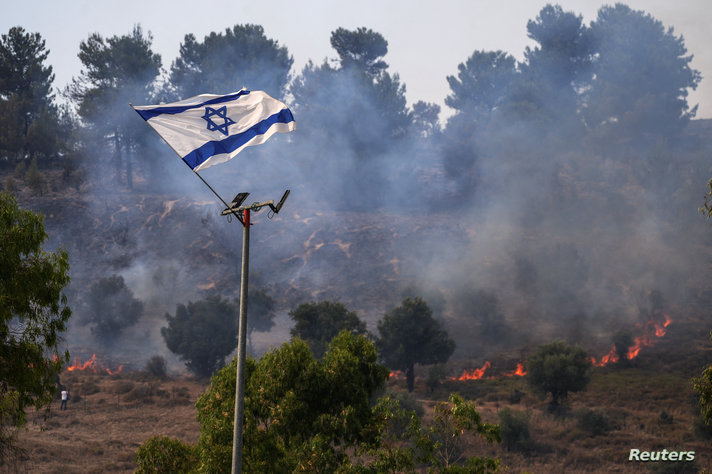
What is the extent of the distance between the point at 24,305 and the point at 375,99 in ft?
293

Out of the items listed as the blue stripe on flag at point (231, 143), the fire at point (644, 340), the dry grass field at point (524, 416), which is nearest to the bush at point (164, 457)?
the blue stripe on flag at point (231, 143)

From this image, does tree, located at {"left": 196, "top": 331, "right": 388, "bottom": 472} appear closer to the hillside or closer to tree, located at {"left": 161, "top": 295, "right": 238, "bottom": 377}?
the hillside

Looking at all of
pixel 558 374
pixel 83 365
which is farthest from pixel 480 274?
pixel 83 365

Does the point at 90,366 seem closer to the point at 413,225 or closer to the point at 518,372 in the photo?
the point at 518,372

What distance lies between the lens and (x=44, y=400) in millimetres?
14008

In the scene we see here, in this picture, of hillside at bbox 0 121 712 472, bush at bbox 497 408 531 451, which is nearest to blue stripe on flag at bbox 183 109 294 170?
hillside at bbox 0 121 712 472

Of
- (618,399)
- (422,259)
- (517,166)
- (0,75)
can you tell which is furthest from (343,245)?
(0,75)

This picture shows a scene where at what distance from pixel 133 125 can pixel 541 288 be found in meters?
60.6

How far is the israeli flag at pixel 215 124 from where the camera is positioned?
12.2 m

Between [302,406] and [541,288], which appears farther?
[541,288]

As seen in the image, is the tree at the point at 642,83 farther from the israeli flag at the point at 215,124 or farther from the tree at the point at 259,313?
the israeli flag at the point at 215,124

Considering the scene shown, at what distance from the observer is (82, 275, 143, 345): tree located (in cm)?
6112

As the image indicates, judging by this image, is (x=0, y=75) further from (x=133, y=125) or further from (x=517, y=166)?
(x=517, y=166)

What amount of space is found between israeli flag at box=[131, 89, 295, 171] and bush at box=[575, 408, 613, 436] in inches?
1145
